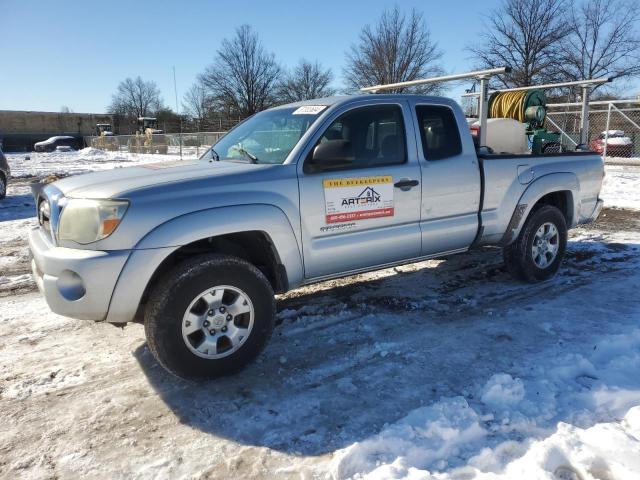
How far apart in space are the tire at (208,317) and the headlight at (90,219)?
48 cm

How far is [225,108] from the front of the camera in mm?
55094

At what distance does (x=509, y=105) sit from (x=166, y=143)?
108 feet

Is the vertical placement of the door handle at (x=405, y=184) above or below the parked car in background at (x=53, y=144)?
below

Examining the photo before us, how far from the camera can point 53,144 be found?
4625 cm

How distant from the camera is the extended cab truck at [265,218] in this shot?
305cm

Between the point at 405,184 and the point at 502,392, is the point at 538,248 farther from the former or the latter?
the point at 502,392

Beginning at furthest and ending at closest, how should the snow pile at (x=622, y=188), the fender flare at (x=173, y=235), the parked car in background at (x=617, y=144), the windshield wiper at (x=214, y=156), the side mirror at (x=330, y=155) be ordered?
the parked car in background at (x=617, y=144) → the snow pile at (x=622, y=188) → the windshield wiper at (x=214, y=156) → the side mirror at (x=330, y=155) → the fender flare at (x=173, y=235)

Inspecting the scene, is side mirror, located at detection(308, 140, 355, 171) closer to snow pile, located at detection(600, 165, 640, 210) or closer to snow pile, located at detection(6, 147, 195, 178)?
snow pile, located at detection(600, 165, 640, 210)

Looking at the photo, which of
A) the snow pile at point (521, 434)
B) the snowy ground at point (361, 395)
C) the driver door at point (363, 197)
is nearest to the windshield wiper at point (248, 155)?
the driver door at point (363, 197)

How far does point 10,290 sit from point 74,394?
2704 mm

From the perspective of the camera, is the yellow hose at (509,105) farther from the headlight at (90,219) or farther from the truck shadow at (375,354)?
the headlight at (90,219)

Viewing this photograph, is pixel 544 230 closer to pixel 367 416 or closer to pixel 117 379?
pixel 367 416

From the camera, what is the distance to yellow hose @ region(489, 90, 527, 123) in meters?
7.01

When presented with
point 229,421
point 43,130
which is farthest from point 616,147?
point 43,130
